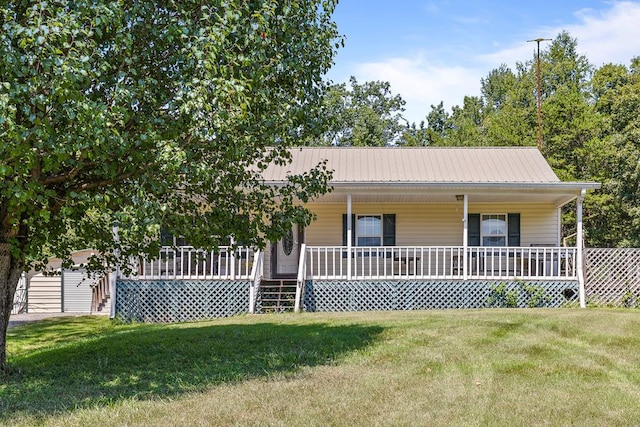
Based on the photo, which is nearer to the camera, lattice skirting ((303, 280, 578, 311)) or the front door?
lattice skirting ((303, 280, 578, 311))

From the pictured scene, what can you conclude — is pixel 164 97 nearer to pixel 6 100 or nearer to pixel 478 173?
pixel 6 100

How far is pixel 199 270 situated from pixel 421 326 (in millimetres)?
6510

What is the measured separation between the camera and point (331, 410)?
17.5 feet

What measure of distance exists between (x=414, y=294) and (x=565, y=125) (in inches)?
641

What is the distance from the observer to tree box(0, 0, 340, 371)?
17.4 ft

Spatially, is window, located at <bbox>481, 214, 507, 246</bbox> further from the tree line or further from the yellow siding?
the tree line

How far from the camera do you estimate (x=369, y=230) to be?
16.6 meters

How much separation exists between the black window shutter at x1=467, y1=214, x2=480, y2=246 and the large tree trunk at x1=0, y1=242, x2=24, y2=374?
11.8 meters

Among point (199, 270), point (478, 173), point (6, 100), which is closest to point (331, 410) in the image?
point (6, 100)

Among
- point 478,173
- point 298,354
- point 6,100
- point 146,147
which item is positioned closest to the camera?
point 6,100

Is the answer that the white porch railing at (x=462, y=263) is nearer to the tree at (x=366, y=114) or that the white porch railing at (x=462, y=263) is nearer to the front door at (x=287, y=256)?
the front door at (x=287, y=256)

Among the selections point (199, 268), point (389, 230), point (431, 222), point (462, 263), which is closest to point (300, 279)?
point (199, 268)

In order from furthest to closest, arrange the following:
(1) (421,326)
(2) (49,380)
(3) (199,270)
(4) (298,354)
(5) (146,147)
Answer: (3) (199,270), (1) (421,326), (4) (298,354), (2) (49,380), (5) (146,147)

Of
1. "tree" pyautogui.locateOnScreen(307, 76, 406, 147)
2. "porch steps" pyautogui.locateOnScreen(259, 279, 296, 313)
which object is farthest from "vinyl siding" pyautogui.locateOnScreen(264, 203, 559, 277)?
"tree" pyautogui.locateOnScreen(307, 76, 406, 147)
